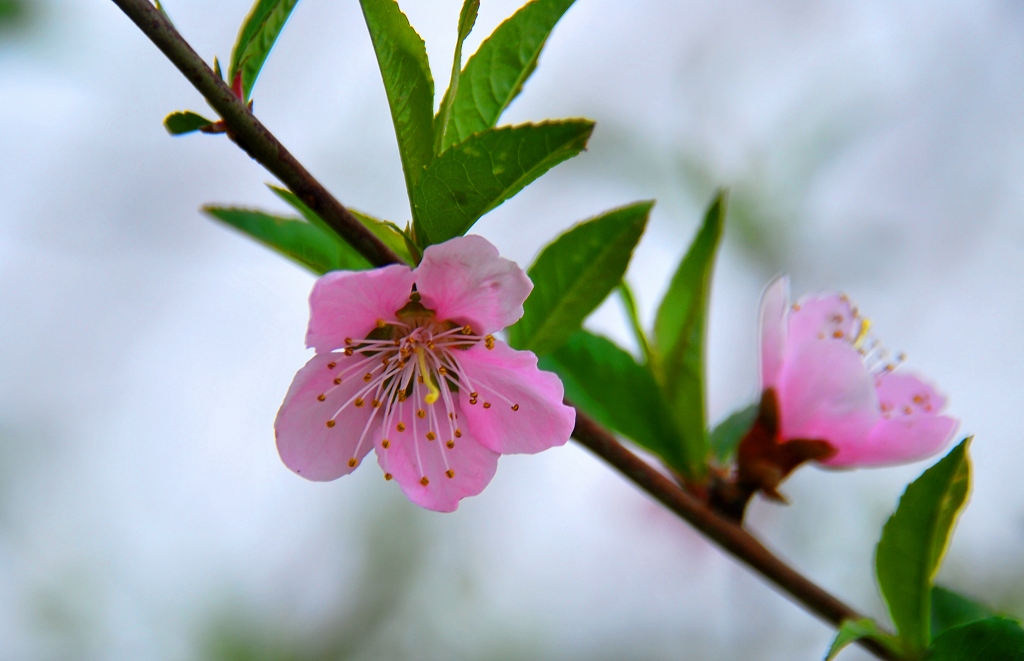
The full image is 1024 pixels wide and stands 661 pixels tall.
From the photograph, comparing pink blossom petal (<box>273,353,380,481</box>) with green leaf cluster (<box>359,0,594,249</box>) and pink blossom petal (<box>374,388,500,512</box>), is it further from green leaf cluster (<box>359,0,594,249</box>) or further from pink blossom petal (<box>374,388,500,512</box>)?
green leaf cluster (<box>359,0,594,249</box>)

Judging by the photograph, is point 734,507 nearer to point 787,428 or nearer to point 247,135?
point 787,428

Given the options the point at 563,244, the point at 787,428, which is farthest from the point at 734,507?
the point at 563,244

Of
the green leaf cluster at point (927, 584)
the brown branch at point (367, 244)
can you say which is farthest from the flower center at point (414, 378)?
the green leaf cluster at point (927, 584)

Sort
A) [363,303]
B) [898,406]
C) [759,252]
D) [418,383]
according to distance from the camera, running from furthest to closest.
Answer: [759,252], [898,406], [418,383], [363,303]

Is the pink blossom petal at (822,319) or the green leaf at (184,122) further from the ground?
the green leaf at (184,122)

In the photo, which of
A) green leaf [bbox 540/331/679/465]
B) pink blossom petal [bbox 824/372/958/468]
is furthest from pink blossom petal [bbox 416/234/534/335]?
pink blossom petal [bbox 824/372/958/468]

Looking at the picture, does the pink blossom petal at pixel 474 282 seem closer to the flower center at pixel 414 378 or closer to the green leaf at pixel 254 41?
the flower center at pixel 414 378
